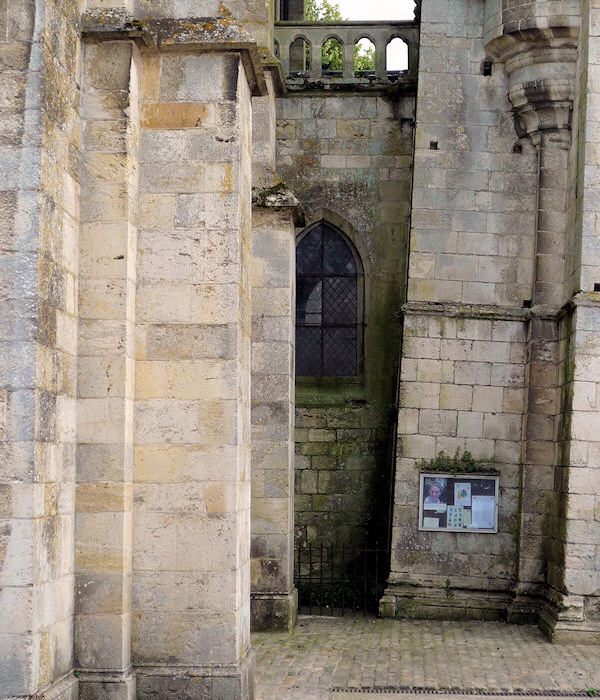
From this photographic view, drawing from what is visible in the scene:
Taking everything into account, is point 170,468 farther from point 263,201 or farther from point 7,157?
point 263,201

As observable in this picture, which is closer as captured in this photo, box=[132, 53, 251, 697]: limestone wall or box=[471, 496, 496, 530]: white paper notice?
box=[132, 53, 251, 697]: limestone wall

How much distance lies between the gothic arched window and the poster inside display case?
2388 millimetres

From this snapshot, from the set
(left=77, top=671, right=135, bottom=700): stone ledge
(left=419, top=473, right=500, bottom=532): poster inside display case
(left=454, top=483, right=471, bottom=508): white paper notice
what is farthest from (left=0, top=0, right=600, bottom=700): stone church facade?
(left=454, top=483, right=471, bottom=508): white paper notice

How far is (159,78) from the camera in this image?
770 cm

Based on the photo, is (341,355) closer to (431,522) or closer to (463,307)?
(463,307)

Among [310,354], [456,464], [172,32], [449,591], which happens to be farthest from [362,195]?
[172,32]

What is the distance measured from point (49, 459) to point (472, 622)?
23.8 feet

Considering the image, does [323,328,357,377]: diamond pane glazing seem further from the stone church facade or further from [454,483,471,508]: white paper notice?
[454,483,471,508]: white paper notice

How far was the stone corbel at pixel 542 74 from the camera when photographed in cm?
1275

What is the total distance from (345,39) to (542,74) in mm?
3081

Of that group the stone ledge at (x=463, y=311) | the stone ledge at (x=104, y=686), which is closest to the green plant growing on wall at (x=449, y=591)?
the stone ledge at (x=463, y=311)

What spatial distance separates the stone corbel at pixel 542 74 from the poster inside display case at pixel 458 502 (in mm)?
4272

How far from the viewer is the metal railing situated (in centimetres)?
1302

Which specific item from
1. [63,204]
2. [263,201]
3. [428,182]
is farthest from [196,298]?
[428,182]
